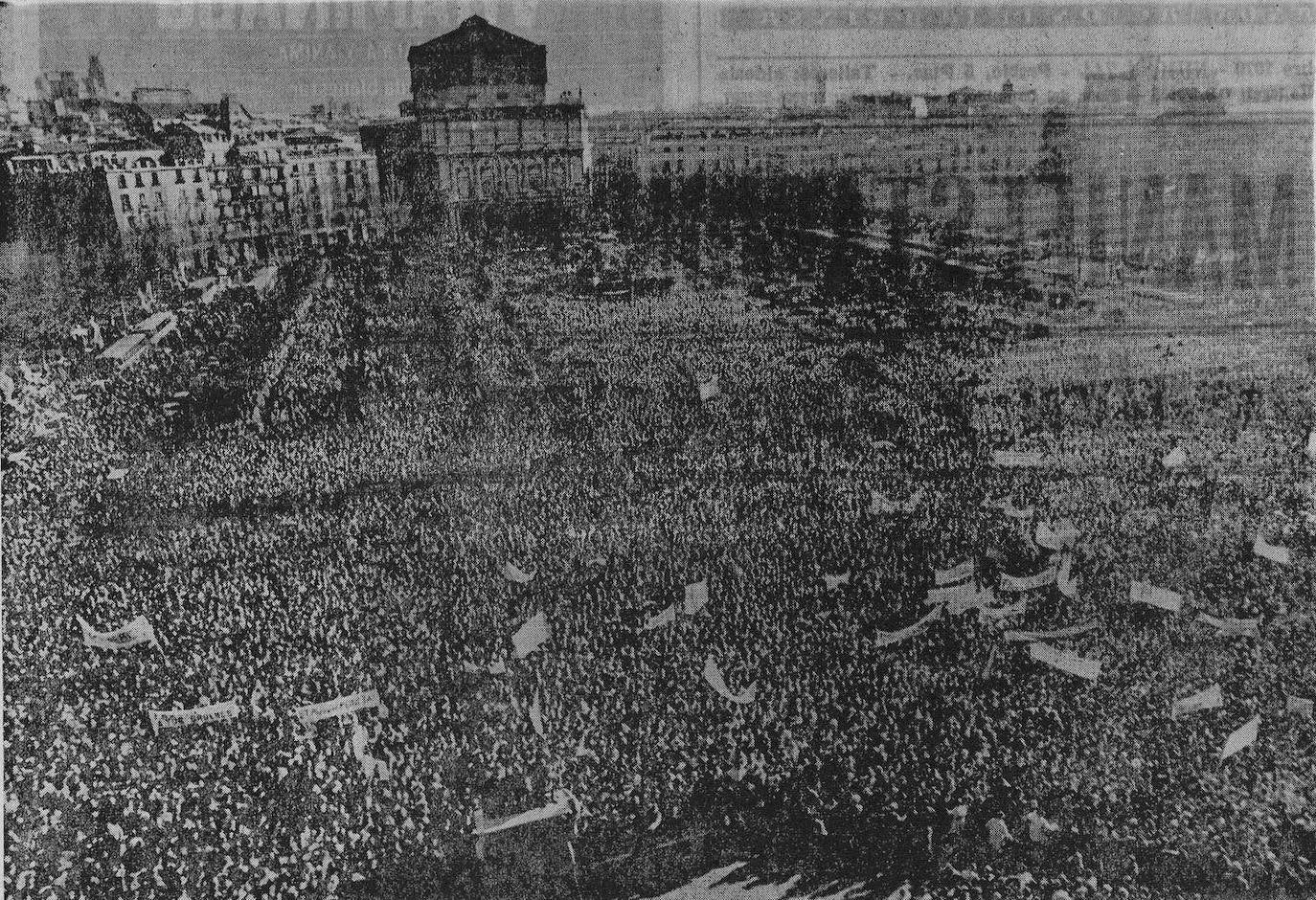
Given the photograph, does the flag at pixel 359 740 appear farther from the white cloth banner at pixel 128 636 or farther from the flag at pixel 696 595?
the flag at pixel 696 595

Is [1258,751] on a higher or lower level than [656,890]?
higher

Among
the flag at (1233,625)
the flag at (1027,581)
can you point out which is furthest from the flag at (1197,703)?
the flag at (1027,581)

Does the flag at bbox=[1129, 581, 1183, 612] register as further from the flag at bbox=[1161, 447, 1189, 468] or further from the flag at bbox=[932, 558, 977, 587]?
the flag at bbox=[932, 558, 977, 587]

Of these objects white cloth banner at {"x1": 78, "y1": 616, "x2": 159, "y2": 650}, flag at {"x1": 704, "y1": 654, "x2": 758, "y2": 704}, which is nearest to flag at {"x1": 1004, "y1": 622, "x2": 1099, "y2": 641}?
flag at {"x1": 704, "y1": 654, "x2": 758, "y2": 704}

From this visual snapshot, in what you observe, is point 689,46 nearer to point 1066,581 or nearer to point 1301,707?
point 1066,581

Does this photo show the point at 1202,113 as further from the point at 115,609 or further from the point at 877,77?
the point at 115,609

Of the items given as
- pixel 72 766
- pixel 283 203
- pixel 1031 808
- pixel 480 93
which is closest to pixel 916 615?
pixel 1031 808

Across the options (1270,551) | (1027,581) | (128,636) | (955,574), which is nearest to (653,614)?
(955,574)
